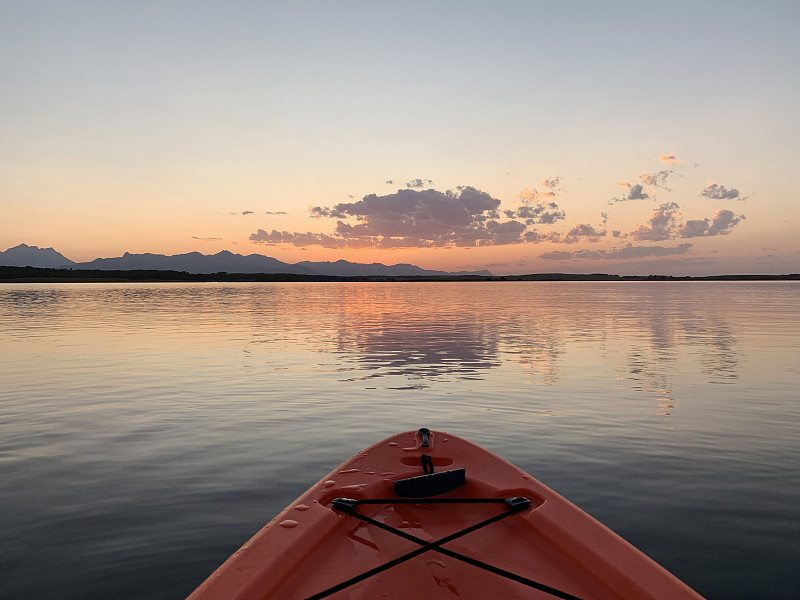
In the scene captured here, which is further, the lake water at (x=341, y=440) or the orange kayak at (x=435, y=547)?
the lake water at (x=341, y=440)

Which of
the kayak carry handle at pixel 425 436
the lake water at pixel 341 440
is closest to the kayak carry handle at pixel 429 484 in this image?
the kayak carry handle at pixel 425 436

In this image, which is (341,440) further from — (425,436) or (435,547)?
(435,547)

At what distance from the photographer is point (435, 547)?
4367 millimetres

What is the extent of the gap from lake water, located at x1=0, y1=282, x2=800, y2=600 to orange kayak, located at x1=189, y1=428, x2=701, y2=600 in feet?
5.86

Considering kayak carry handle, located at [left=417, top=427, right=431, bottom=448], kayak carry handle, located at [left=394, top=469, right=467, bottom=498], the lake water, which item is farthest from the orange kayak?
the lake water

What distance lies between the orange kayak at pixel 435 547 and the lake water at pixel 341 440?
5.86 feet

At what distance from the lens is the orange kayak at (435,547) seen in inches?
148

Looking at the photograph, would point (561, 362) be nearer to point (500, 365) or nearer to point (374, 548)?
point (500, 365)

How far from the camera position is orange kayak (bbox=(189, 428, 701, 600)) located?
12.4ft

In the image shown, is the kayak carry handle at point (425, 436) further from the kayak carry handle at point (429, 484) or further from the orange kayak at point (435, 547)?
the kayak carry handle at point (429, 484)

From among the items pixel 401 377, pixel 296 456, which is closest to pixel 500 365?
pixel 401 377

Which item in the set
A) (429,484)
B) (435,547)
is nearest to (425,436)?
(429,484)

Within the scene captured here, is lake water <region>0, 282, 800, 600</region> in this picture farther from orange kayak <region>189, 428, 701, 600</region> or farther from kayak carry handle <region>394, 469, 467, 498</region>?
kayak carry handle <region>394, 469, 467, 498</region>

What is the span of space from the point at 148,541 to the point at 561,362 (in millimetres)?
16123
